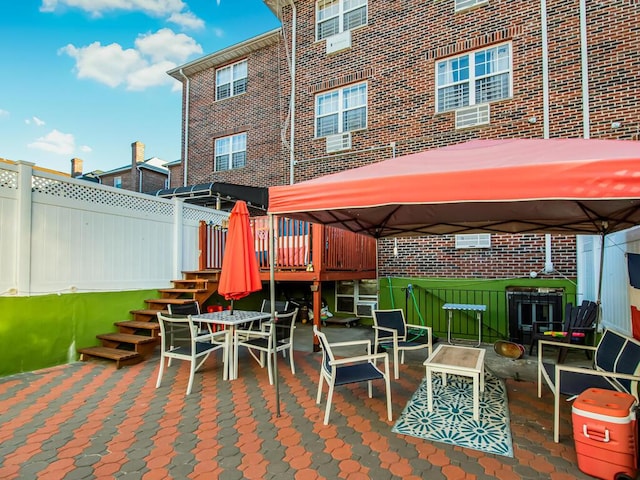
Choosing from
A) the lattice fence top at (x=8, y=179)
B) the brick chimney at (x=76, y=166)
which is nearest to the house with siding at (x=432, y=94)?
the lattice fence top at (x=8, y=179)

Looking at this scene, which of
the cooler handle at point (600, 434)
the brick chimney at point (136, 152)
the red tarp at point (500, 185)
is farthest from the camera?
the brick chimney at point (136, 152)

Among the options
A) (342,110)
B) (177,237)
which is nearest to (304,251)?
(177,237)

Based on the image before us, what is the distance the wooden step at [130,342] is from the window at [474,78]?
7705mm

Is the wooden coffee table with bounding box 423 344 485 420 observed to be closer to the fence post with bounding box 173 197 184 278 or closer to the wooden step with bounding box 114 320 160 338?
the wooden step with bounding box 114 320 160 338

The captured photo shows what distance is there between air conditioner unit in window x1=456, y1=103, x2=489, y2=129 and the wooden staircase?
6282 mm

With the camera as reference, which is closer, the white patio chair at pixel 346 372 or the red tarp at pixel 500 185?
the red tarp at pixel 500 185

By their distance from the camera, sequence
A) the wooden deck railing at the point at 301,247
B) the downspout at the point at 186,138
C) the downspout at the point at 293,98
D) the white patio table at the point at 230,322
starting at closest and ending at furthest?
1. the white patio table at the point at 230,322
2. the wooden deck railing at the point at 301,247
3. the downspout at the point at 293,98
4. the downspout at the point at 186,138

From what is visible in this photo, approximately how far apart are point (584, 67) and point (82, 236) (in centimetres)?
973

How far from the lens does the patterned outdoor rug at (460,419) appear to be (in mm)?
3074

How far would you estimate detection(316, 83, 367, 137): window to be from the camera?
9.34 m

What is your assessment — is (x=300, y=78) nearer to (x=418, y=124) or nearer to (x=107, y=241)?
(x=418, y=124)

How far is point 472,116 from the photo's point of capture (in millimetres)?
7895

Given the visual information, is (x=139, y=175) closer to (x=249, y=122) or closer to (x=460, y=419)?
(x=249, y=122)

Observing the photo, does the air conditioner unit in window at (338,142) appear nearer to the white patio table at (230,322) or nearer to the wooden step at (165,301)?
the wooden step at (165,301)
